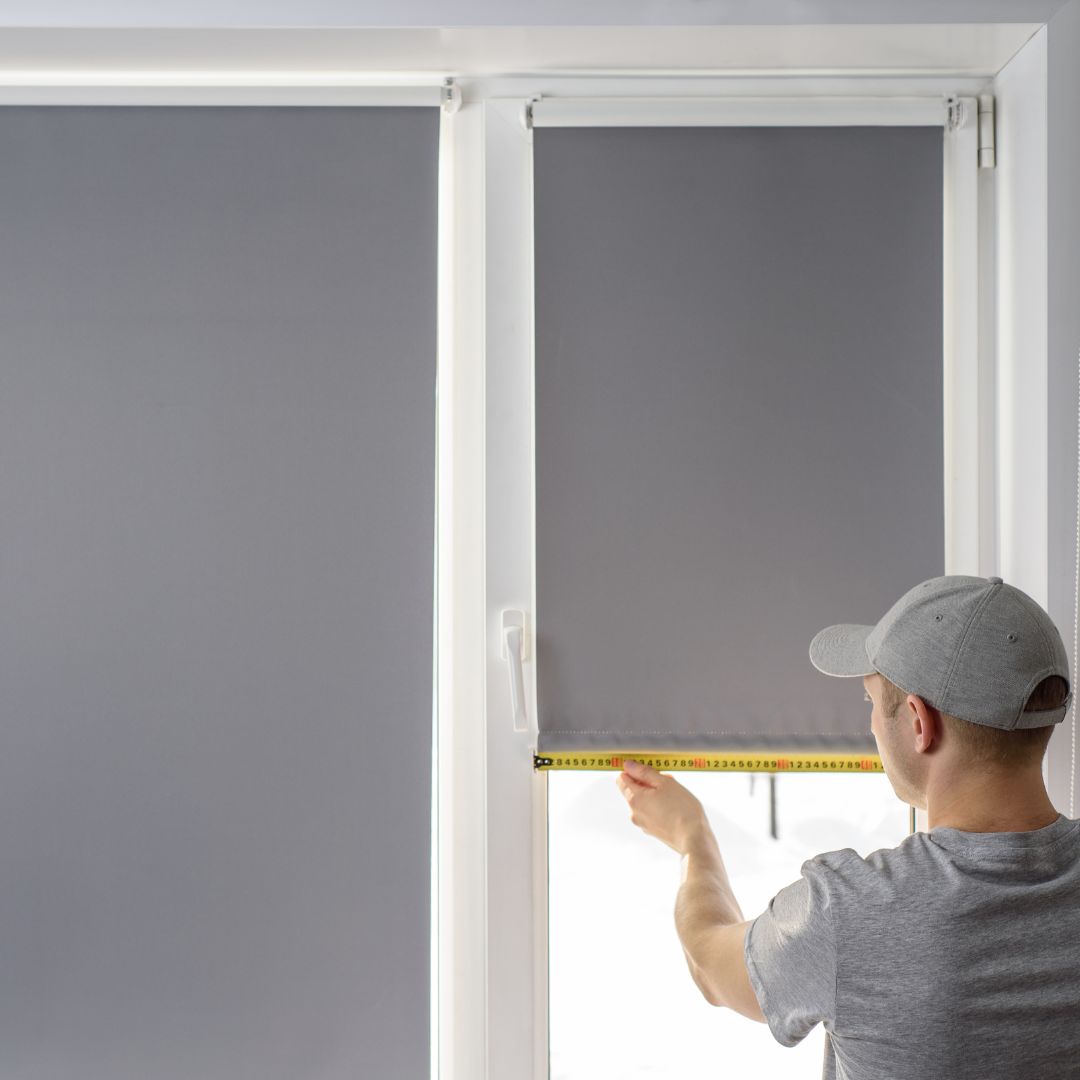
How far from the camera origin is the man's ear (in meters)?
1.04

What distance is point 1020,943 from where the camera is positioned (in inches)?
37.0

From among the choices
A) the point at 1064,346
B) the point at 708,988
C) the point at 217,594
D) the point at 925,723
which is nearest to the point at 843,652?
the point at 925,723

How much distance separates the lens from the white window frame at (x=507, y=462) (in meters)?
1.49

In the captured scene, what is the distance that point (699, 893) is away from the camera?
1.27 metres

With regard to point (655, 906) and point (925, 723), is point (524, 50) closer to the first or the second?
point (925, 723)

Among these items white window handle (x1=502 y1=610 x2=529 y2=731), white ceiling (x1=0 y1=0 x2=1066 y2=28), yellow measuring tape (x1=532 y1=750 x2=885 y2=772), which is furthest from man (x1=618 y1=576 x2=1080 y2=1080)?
white ceiling (x1=0 y1=0 x2=1066 y2=28)

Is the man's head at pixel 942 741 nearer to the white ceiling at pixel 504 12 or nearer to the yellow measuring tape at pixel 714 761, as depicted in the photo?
the yellow measuring tape at pixel 714 761

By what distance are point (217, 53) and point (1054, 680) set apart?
57.7 inches

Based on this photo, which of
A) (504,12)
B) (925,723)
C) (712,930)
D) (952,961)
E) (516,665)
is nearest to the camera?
(952,961)

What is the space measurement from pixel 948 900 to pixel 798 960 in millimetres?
170

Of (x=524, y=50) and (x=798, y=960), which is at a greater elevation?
(x=524, y=50)

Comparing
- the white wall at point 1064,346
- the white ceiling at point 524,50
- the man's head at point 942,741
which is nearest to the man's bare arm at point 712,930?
the man's head at point 942,741

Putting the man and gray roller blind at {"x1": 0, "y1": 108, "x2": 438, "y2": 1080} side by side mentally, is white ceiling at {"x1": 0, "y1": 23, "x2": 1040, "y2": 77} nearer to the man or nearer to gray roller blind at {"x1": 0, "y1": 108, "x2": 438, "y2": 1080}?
gray roller blind at {"x1": 0, "y1": 108, "x2": 438, "y2": 1080}

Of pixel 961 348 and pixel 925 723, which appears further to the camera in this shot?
pixel 961 348
